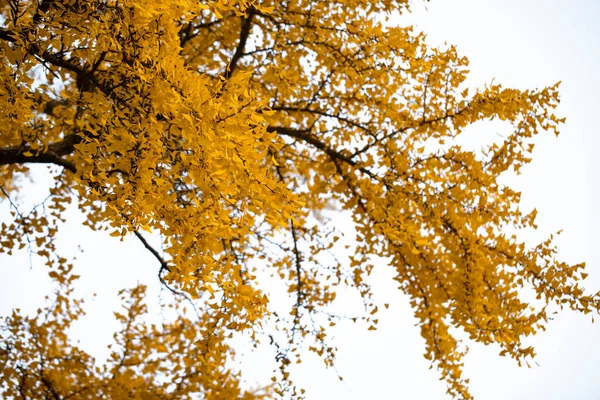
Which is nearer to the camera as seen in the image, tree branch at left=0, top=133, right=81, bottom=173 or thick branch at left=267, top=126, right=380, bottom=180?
tree branch at left=0, top=133, right=81, bottom=173

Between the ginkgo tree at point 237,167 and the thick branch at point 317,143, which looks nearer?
the ginkgo tree at point 237,167

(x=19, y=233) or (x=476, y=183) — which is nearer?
(x=476, y=183)

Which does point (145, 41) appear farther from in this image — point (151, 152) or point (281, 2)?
point (281, 2)

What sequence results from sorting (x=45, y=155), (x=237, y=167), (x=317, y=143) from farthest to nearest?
(x=317, y=143), (x=45, y=155), (x=237, y=167)

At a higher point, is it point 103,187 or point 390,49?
point 390,49

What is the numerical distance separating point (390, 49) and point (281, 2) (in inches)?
40.6

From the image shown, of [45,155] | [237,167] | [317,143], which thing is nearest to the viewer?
[237,167]

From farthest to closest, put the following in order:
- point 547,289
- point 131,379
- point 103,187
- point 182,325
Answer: point 182,325 < point 131,379 < point 547,289 < point 103,187

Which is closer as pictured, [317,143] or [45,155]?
[45,155]

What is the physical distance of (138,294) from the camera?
18.6 feet

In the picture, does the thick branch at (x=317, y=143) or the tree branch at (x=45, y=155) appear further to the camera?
the thick branch at (x=317, y=143)

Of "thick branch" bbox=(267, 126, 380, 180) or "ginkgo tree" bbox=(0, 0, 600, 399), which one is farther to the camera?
"thick branch" bbox=(267, 126, 380, 180)

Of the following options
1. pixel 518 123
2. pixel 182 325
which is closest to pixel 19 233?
pixel 182 325

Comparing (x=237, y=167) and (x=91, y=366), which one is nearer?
(x=237, y=167)
